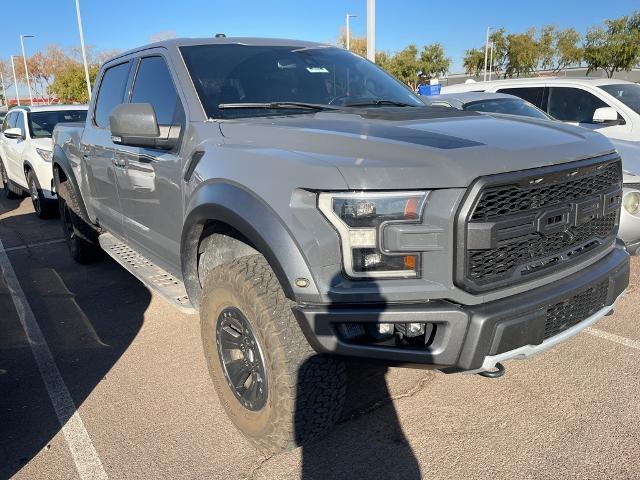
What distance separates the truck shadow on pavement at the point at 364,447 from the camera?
7.99 feet

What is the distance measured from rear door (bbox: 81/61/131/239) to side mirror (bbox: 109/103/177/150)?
0.84m

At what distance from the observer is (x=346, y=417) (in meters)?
2.85

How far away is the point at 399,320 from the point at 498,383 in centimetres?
147

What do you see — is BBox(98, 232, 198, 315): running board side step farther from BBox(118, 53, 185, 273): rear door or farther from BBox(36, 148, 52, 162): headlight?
BBox(36, 148, 52, 162): headlight

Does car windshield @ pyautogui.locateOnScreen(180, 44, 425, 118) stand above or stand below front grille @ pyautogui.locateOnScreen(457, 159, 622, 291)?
above

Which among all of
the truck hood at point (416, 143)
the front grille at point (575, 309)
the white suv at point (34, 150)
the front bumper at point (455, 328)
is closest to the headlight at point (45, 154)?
the white suv at point (34, 150)

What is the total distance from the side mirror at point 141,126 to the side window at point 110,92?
1.21m

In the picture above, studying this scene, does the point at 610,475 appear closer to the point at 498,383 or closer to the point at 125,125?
the point at 498,383

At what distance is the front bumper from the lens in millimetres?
1987

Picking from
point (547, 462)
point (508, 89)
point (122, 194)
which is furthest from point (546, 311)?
point (508, 89)

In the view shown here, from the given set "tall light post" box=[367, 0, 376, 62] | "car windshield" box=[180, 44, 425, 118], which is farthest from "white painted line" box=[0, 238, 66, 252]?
"tall light post" box=[367, 0, 376, 62]

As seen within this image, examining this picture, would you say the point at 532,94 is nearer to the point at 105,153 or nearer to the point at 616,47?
the point at 105,153

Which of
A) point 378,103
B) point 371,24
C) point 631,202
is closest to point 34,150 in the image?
point 371,24

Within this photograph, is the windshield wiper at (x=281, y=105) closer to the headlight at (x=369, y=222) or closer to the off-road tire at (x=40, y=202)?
the headlight at (x=369, y=222)
